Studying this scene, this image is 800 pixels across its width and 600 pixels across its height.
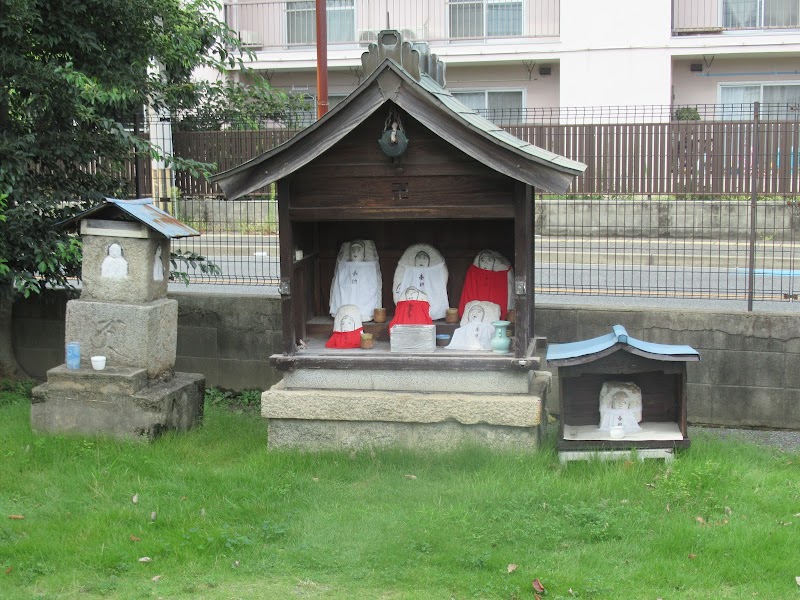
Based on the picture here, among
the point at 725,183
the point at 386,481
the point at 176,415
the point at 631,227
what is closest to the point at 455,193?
the point at 386,481

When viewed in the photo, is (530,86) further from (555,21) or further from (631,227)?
(631,227)

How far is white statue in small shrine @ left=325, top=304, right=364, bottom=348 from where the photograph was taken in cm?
808

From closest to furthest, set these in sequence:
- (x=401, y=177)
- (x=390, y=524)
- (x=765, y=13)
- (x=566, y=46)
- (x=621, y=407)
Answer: (x=390, y=524) < (x=621, y=407) < (x=401, y=177) < (x=566, y=46) < (x=765, y=13)

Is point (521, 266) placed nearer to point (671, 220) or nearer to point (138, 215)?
point (138, 215)

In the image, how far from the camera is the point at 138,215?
26.3 ft

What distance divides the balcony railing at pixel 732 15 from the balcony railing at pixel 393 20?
283 centimetres

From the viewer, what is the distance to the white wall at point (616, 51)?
21328 mm

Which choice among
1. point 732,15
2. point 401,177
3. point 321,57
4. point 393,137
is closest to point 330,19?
point 732,15

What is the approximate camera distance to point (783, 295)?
386 inches

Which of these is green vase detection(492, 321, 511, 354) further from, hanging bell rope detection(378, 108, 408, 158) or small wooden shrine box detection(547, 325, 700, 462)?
hanging bell rope detection(378, 108, 408, 158)

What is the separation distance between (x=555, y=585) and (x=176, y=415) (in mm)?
4070

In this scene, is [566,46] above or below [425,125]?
above

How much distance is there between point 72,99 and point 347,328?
355 cm

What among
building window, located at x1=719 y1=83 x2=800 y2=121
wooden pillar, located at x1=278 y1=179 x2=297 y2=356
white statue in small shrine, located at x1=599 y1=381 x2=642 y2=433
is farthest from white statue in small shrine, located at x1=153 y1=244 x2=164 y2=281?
building window, located at x1=719 y1=83 x2=800 y2=121
